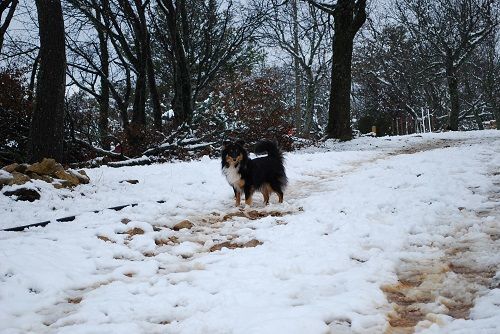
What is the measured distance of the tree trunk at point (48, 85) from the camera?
7562 millimetres

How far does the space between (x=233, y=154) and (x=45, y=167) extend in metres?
3.21

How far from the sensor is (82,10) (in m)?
14.9

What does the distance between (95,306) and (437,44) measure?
3065 cm

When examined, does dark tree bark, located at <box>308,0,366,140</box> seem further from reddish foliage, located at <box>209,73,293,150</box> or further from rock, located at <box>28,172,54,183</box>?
rock, located at <box>28,172,54,183</box>

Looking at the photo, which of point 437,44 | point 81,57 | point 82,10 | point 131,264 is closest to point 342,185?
point 131,264

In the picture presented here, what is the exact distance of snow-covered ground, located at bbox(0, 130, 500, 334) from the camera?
278cm

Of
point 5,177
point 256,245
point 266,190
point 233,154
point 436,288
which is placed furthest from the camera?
point 266,190

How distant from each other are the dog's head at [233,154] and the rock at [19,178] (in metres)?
3.16

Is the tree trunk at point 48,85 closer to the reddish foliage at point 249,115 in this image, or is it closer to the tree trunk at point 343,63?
the reddish foliage at point 249,115

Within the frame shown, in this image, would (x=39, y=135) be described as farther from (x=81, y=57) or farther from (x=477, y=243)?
(x=81, y=57)

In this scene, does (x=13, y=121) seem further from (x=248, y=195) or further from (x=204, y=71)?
(x=204, y=71)

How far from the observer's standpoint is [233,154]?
696 cm

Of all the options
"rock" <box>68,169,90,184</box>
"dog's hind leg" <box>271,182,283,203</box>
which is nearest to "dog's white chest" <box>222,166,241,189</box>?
"dog's hind leg" <box>271,182,283,203</box>

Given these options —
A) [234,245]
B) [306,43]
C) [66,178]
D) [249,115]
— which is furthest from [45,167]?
[306,43]
